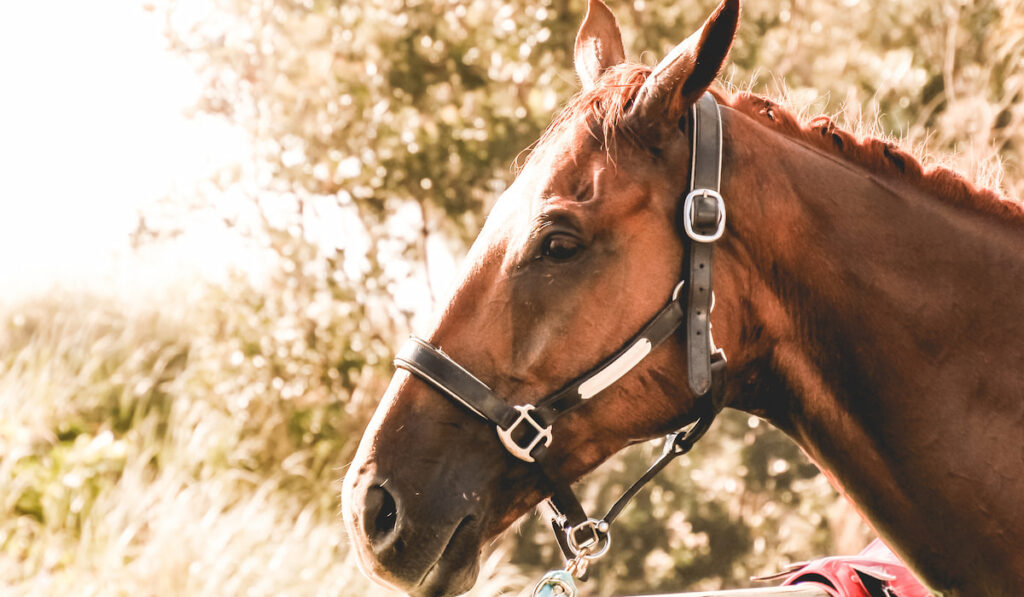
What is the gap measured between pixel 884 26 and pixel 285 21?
4.31 meters

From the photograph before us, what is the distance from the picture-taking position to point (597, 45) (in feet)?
8.01

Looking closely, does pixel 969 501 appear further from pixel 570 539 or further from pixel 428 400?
pixel 428 400

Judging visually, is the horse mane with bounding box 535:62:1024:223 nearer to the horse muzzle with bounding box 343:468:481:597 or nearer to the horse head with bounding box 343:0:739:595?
the horse head with bounding box 343:0:739:595

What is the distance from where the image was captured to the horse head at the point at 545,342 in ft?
6.01

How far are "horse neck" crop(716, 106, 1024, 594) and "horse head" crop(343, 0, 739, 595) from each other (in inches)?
A: 6.6

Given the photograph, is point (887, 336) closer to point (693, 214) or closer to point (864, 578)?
point (693, 214)

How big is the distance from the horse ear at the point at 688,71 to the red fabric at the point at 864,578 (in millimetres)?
1237

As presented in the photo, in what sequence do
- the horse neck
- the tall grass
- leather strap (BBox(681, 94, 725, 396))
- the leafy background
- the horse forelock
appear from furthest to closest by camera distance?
the leafy background < the tall grass < the horse forelock < leather strap (BBox(681, 94, 725, 396)) < the horse neck

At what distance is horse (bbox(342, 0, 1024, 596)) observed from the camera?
70.4 inches

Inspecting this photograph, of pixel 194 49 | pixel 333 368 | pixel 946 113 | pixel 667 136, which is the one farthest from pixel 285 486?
pixel 946 113

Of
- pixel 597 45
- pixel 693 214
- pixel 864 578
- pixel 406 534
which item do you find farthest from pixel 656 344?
pixel 597 45

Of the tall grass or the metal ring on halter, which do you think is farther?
the tall grass

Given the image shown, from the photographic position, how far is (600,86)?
2.03 metres

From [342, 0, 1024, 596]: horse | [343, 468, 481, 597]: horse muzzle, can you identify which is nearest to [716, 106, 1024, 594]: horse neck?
[342, 0, 1024, 596]: horse
